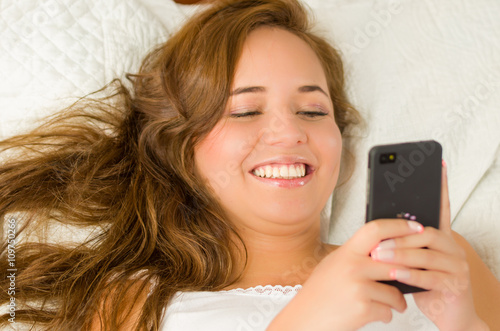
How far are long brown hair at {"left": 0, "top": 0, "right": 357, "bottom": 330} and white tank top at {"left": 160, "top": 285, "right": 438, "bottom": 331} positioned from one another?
0.14ft

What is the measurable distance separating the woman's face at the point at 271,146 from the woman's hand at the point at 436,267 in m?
0.35

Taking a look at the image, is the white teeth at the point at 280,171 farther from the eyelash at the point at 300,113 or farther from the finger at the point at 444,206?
the finger at the point at 444,206

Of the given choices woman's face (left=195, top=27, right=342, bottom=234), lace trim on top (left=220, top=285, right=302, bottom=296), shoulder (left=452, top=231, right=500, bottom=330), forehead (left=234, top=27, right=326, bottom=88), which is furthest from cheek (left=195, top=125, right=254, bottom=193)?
shoulder (left=452, top=231, right=500, bottom=330)

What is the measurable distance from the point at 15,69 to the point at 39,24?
0.14m

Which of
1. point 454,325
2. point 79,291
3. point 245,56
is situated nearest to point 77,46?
point 245,56

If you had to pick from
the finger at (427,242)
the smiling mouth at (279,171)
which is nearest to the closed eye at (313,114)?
the smiling mouth at (279,171)

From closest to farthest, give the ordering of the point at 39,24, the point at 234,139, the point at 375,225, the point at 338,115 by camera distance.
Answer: the point at 375,225, the point at 234,139, the point at 39,24, the point at 338,115

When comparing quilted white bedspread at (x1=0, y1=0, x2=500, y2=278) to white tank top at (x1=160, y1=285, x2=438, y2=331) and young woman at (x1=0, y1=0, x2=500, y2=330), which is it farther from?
white tank top at (x1=160, y1=285, x2=438, y2=331)

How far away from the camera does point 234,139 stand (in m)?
1.13

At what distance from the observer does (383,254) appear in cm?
75

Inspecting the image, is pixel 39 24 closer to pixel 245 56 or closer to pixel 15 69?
pixel 15 69

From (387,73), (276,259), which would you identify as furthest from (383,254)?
(387,73)

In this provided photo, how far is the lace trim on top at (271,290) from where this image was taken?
3.66 ft

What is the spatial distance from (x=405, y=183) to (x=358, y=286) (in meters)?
0.18
